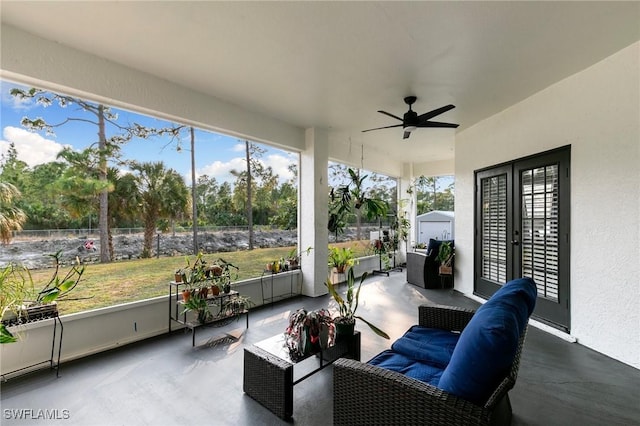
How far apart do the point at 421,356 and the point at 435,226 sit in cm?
615

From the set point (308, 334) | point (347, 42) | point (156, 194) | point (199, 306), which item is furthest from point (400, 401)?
point (156, 194)

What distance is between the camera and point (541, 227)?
3760 mm

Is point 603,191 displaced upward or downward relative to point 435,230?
upward

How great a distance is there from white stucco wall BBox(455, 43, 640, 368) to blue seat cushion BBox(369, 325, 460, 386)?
1.92 m

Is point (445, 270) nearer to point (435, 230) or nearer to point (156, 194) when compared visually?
point (435, 230)

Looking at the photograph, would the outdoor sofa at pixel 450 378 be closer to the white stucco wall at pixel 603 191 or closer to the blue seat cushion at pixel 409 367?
the blue seat cushion at pixel 409 367

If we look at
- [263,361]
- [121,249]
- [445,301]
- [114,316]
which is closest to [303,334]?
[263,361]

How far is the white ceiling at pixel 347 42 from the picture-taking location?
2.27 m

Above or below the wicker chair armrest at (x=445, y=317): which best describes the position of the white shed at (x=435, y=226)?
above

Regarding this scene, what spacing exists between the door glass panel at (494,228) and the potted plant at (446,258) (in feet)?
2.46

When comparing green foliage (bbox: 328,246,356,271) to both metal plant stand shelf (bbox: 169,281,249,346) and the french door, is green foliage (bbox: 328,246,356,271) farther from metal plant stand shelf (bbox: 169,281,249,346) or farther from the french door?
metal plant stand shelf (bbox: 169,281,249,346)

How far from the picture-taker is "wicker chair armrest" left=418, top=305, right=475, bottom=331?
235 cm

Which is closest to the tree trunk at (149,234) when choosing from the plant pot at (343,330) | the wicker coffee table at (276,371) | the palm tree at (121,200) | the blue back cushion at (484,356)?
the palm tree at (121,200)

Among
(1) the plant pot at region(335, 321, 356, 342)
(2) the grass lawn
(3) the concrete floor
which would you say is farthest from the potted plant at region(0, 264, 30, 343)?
(1) the plant pot at region(335, 321, 356, 342)
